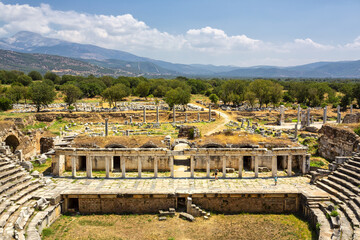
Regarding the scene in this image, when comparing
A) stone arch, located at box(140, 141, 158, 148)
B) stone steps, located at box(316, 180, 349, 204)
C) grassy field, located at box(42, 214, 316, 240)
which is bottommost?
grassy field, located at box(42, 214, 316, 240)

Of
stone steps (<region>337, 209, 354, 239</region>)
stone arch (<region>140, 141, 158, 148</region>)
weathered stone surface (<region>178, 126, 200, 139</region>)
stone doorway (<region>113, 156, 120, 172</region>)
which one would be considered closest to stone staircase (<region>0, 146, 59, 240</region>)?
stone doorway (<region>113, 156, 120, 172</region>)

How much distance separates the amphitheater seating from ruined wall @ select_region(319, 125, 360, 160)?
2887 centimetres

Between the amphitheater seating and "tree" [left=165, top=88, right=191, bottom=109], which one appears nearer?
the amphitheater seating

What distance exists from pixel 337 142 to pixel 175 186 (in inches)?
780

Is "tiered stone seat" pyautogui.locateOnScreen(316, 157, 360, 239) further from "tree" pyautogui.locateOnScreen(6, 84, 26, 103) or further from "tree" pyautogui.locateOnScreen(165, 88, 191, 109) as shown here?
"tree" pyautogui.locateOnScreen(6, 84, 26, 103)

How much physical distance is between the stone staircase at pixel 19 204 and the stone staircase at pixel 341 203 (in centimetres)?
1740

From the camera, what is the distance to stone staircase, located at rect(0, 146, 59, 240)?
17.1m

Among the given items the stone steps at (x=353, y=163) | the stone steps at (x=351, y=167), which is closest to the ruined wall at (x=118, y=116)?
the stone steps at (x=353, y=163)

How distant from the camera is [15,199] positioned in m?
20.3

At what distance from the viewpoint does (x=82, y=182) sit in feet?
82.5

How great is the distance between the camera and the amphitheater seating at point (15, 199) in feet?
56.0

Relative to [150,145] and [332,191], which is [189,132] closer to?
[150,145]

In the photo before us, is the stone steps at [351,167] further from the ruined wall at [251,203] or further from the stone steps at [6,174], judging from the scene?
the stone steps at [6,174]

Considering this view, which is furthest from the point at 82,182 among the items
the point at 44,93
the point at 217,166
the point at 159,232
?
the point at 44,93
